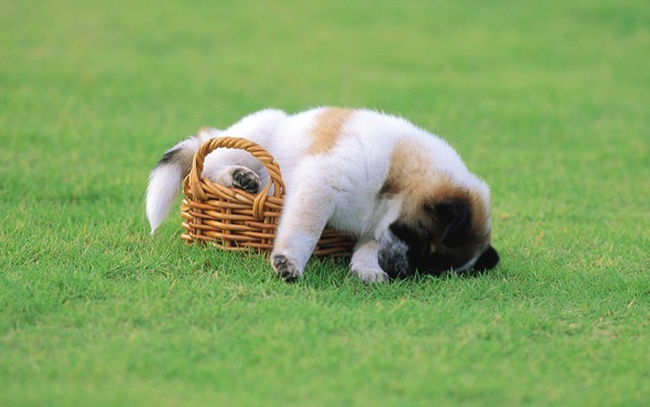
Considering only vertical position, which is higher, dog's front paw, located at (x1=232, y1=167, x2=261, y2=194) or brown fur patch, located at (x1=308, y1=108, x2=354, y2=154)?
brown fur patch, located at (x1=308, y1=108, x2=354, y2=154)

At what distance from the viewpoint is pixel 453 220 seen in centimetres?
409

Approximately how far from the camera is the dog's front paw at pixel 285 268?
416 centimetres

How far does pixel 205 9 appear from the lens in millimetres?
14406

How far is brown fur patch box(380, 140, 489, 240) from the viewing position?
4211mm

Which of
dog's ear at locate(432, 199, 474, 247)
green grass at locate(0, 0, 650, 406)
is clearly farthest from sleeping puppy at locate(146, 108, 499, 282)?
green grass at locate(0, 0, 650, 406)

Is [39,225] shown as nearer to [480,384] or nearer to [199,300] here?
[199,300]

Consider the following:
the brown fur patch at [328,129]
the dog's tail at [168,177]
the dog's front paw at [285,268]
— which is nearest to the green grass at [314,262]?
the dog's front paw at [285,268]

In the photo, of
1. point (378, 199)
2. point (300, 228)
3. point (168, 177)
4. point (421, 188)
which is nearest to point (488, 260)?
point (421, 188)

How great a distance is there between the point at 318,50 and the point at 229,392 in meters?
9.71

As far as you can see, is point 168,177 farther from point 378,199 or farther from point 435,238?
point 435,238

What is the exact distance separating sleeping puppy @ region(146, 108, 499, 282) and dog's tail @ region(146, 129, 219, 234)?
2cm

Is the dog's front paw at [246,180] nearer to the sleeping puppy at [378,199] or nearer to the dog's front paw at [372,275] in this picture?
the sleeping puppy at [378,199]

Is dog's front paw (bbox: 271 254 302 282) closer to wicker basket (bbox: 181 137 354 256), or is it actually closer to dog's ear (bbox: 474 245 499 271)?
wicker basket (bbox: 181 137 354 256)

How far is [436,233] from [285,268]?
2.47 feet
